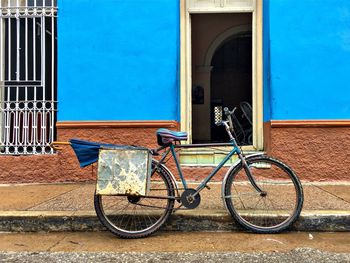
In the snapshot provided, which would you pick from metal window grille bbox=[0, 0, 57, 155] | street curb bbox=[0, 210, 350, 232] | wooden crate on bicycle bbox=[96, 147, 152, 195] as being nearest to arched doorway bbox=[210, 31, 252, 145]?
street curb bbox=[0, 210, 350, 232]

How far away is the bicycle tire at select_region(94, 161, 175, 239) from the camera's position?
4.64m

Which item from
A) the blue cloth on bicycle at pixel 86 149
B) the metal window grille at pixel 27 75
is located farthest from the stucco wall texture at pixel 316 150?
the metal window grille at pixel 27 75

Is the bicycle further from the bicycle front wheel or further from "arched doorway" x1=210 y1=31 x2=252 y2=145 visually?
"arched doorway" x1=210 y1=31 x2=252 y2=145

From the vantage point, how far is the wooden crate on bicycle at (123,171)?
4520mm

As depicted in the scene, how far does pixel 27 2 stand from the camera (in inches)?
277

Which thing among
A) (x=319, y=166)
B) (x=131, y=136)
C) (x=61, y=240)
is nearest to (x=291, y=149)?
(x=319, y=166)

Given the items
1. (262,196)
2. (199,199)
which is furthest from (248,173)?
(199,199)

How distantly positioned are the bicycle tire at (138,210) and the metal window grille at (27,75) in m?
2.61

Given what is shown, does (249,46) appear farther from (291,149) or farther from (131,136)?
(131,136)

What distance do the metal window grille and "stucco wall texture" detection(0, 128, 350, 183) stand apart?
0.90 ft

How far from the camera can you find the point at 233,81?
26.6 ft

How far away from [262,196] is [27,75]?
171 inches

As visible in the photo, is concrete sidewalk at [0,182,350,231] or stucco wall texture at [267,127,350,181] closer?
concrete sidewalk at [0,182,350,231]

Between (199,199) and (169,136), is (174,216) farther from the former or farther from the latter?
(169,136)
